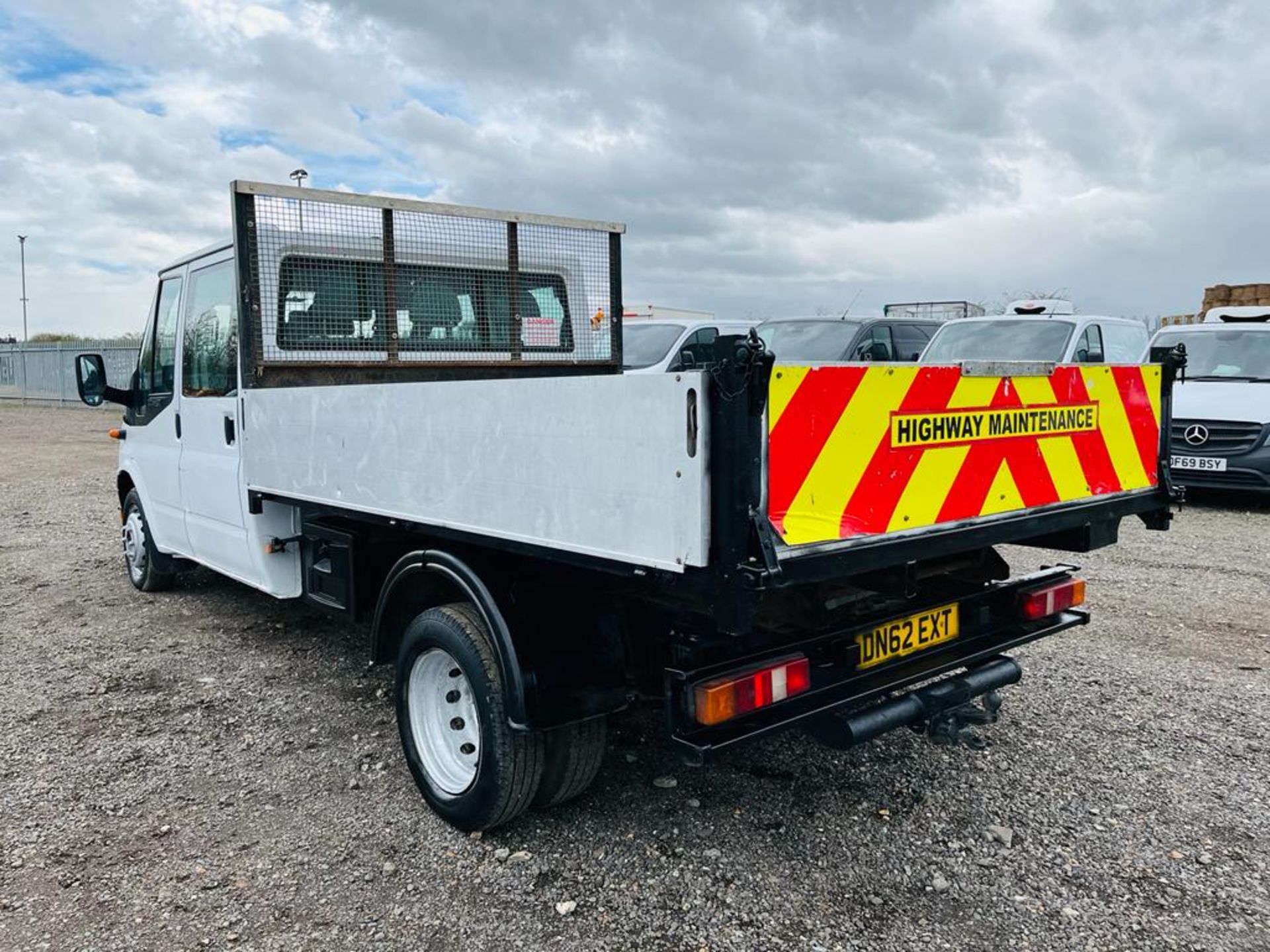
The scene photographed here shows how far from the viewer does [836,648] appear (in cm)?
304

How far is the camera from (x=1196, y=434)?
30.5 ft

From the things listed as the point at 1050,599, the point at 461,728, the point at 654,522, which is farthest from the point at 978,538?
the point at 461,728

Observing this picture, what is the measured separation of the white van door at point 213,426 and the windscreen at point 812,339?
22.7ft

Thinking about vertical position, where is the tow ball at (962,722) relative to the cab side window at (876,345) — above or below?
below

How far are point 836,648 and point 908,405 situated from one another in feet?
2.74

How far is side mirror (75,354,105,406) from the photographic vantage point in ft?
18.6

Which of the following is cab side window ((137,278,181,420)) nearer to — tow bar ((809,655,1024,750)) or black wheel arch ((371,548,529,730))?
black wheel arch ((371,548,529,730))

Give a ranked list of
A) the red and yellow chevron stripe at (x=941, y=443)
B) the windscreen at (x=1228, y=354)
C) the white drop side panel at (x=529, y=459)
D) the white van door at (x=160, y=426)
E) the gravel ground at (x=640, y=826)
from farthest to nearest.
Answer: the windscreen at (x=1228, y=354)
the white van door at (x=160, y=426)
the gravel ground at (x=640, y=826)
the red and yellow chevron stripe at (x=941, y=443)
the white drop side panel at (x=529, y=459)

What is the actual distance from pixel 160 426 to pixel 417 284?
1846mm

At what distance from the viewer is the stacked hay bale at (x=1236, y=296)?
1844cm

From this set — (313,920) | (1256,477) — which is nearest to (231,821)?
(313,920)

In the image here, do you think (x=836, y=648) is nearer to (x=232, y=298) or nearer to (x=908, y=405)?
(x=908, y=405)

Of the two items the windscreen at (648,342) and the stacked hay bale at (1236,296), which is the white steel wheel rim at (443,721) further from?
the stacked hay bale at (1236,296)

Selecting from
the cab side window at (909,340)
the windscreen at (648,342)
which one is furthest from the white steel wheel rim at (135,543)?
the cab side window at (909,340)
